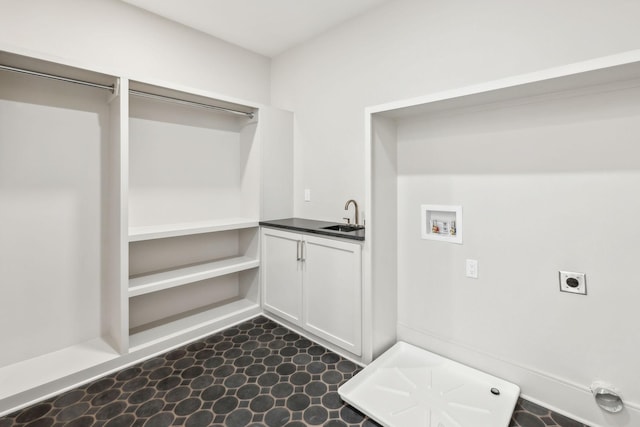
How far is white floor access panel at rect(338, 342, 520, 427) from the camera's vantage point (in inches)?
63.4

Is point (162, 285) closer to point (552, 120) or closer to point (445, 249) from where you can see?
point (445, 249)

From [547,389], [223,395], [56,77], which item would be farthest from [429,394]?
[56,77]

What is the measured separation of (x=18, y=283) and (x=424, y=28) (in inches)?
137

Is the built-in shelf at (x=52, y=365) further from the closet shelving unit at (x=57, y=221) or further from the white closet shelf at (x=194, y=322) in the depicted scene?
the white closet shelf at (x=194, y=322)

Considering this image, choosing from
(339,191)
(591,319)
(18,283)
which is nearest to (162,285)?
(18,283)

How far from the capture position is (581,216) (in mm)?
1642

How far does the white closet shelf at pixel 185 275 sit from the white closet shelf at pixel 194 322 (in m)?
0.38

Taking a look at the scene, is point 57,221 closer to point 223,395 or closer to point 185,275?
point 185,275

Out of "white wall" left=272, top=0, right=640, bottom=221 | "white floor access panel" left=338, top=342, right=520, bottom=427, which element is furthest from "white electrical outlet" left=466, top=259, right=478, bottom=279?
"white wall" left=272, top=0, right=640, bottom=221

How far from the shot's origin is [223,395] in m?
1.86

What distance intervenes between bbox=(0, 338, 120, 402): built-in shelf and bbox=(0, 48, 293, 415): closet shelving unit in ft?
0.04

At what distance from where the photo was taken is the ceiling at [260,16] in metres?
2.54

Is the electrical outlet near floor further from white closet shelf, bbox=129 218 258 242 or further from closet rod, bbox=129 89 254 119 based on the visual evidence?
closet rod, bbox=129 89 254 119

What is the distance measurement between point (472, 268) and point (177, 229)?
89.4 inches
